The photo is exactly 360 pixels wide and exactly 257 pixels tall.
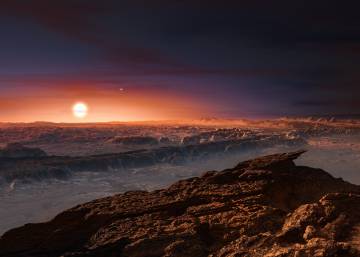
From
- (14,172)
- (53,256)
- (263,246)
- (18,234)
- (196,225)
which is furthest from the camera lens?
(14,172)

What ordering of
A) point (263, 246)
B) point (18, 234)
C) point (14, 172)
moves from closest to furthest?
point (263, 246), point (18, 234), point (14, 172)

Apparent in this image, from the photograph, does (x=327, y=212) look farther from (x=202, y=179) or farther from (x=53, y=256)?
(x=53, y=256)

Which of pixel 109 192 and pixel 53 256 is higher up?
pixel 53 256

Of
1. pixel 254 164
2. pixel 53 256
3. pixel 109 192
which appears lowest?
pixel 109 192

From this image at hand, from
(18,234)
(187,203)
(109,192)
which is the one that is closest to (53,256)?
(18,234)

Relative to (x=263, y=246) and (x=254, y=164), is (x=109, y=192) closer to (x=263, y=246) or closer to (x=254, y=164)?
(x=254, y=164)

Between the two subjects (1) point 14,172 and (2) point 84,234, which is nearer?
(2) point 84,234
